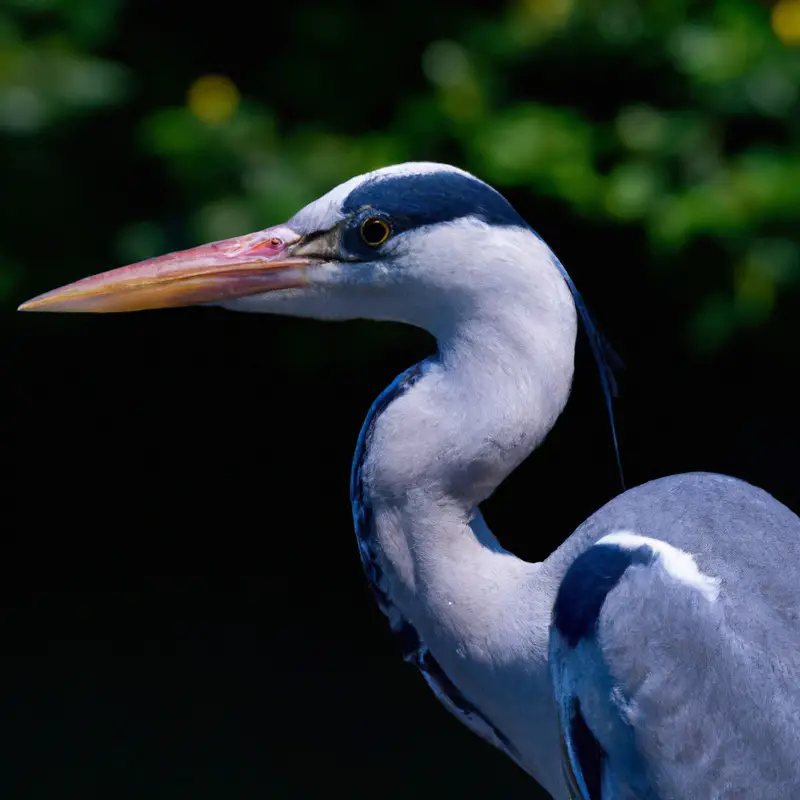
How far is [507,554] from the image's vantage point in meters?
1.70

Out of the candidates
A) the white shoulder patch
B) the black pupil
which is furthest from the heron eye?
the white shoulder patch

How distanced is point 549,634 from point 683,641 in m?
0.17

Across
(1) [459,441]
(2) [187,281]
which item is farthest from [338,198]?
(1) [459,441]

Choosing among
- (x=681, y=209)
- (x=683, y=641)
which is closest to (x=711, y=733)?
(x=683, y=641)

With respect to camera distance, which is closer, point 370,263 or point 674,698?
point 674,698

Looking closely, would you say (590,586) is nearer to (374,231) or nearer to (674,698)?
(674,698)

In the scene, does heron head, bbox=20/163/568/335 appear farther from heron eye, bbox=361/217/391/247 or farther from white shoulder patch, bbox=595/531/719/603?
white shoulder patch, bbox=595/531/719/603

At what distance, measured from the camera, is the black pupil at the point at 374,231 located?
167cm

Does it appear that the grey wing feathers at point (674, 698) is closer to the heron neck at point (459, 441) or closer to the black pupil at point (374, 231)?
the heron neck at point (459, 441)

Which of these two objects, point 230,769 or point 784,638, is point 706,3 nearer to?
point 784,638

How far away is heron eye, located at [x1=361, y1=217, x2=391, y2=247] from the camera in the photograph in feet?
5.48

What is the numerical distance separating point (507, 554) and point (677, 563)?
23 centimetres

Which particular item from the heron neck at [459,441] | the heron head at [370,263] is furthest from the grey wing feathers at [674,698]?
the heron head at [370,263]

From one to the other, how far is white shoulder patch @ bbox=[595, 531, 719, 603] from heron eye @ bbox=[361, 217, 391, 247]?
48 centimetres
